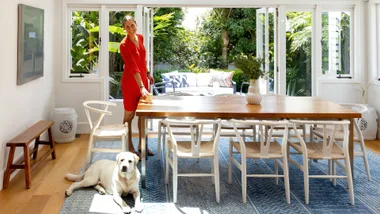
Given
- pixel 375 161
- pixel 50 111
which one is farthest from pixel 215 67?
pixel 375 161

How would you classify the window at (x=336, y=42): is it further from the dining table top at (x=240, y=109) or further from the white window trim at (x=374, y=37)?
the dining table top at (x=240, y=109)

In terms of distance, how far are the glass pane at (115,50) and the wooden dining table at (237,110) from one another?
232cm

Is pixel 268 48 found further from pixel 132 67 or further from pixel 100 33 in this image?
pixel 132 67

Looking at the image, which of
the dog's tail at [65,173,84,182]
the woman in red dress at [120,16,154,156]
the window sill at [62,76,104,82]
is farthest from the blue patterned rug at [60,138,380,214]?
the window sill at [62,76,104,82]

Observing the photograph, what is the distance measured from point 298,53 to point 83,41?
347 centimetres

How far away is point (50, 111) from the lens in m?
6.07

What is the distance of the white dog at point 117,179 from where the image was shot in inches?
130

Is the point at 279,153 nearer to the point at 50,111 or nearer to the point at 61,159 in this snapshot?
the point at 61,159

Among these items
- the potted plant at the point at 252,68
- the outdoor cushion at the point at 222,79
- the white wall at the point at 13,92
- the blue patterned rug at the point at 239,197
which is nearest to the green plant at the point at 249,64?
the potted plant at the point at 252,68

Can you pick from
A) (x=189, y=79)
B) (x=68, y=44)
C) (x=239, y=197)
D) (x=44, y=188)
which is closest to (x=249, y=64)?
(x=239, y=197)

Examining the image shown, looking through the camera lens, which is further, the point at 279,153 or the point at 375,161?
the point at 375,161

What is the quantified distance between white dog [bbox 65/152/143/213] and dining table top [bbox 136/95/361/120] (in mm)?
485

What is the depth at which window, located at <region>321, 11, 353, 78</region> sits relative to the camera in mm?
6609

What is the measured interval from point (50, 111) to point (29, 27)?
1.77 meters
